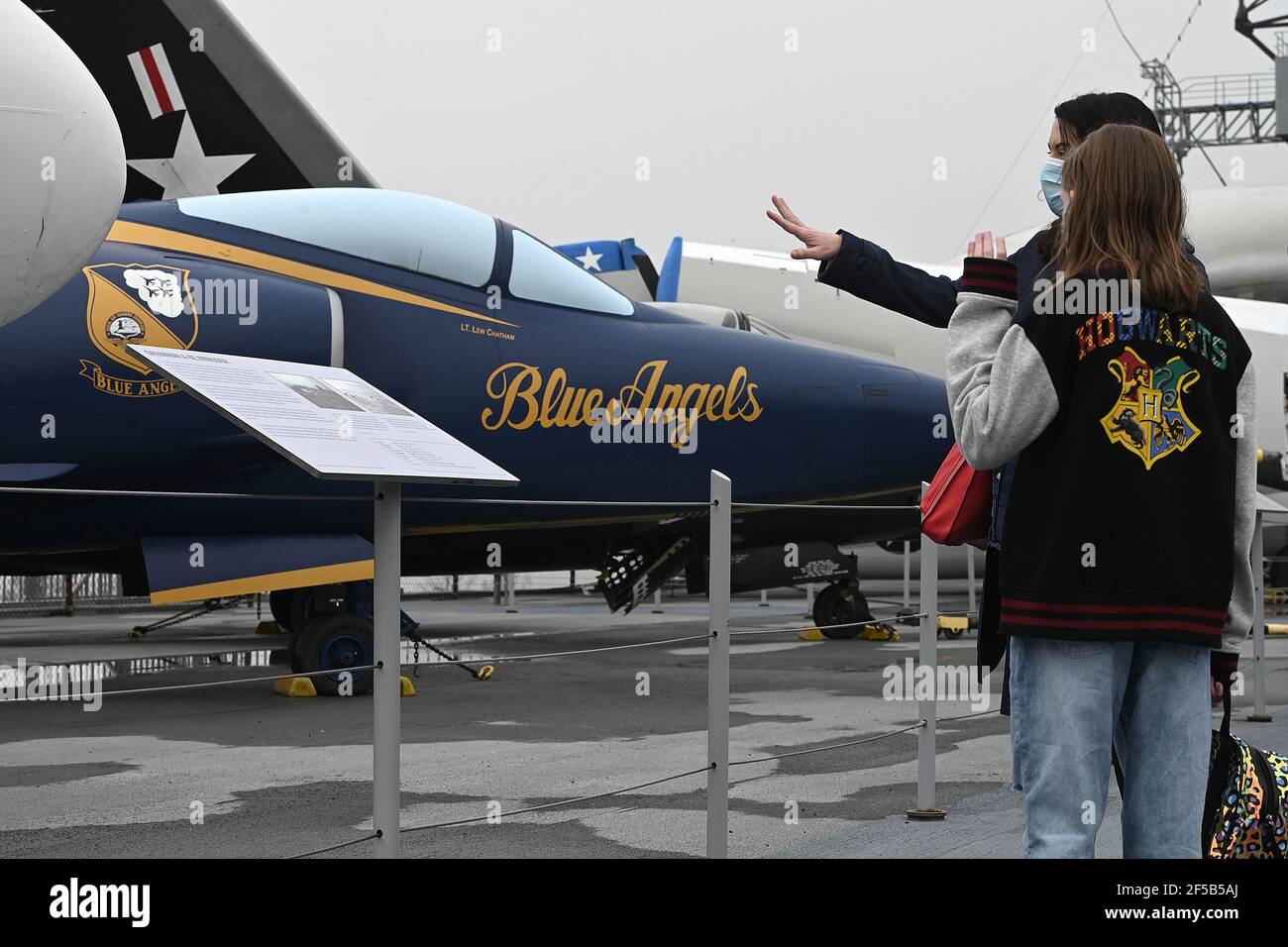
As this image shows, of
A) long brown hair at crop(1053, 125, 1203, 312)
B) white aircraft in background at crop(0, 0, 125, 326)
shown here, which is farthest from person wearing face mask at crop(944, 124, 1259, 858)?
white aircraft in background at crop(0, 0, 125, 326)

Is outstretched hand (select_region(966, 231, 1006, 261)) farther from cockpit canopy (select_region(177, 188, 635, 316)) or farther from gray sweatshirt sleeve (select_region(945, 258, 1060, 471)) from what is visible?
cockpit canopy (select_region(177, 188, 635, 316))

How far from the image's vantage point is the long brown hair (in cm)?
239

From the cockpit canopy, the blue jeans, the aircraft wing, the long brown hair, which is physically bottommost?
the aircraft wing

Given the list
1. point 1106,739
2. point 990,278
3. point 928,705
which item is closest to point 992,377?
point 990,278

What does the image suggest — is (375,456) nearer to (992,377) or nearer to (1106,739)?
(992,377)

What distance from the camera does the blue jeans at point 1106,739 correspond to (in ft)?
7.70

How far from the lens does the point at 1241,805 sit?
2.58m

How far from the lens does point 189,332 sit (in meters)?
7.30

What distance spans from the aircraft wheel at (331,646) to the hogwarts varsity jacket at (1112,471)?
6.06 meters

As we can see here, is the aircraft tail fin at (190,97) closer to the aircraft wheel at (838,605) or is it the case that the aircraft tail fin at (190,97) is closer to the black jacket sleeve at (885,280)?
the aircraft wheel at (838,605)

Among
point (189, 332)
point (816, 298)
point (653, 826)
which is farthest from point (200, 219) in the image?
point (816, 298)

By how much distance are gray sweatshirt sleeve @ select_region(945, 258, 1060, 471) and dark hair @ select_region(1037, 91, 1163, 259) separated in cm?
31
